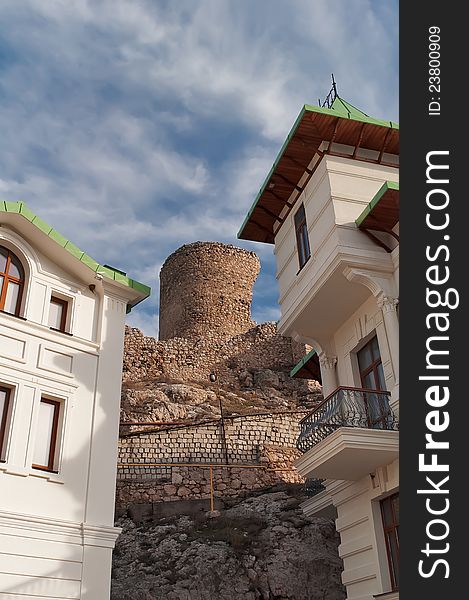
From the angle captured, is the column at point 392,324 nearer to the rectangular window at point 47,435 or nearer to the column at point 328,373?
the column at point 328,373

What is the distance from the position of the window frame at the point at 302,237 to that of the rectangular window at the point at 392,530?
514 cm

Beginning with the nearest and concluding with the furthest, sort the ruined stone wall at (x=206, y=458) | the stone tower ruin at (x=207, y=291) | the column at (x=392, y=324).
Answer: the column at (x=392, y=324)
the ruined stone wall at (x=206, y=458)
the stone tower ruin at (x=207, y=291)

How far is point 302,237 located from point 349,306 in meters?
2.10

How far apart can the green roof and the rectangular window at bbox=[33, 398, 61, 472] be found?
2859 millimetres

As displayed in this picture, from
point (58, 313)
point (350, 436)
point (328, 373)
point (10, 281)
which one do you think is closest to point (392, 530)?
point (350, 436)

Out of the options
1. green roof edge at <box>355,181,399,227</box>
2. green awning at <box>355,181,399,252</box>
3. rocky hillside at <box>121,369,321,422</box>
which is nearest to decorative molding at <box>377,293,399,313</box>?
green awning at <box>355,181,399,252</box>

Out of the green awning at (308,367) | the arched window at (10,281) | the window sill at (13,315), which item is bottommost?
the window sill at (13,315)

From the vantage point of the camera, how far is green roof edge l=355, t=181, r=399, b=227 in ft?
37.7

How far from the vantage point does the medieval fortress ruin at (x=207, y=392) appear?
2081cm

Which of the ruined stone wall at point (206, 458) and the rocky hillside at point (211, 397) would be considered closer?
the ruined stone wall at point (206, 458)

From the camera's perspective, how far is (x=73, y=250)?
1295 centimetres

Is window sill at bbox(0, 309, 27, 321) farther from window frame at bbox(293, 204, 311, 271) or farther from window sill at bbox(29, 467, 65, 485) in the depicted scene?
window frame at bbox(293, 204, 311, 271)

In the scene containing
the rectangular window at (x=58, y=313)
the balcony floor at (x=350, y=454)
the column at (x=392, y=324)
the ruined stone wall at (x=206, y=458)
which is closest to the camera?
the balcony floor at (x=350, y=454)

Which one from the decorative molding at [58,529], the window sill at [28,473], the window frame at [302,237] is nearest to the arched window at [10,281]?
the window sill at [28,473]
